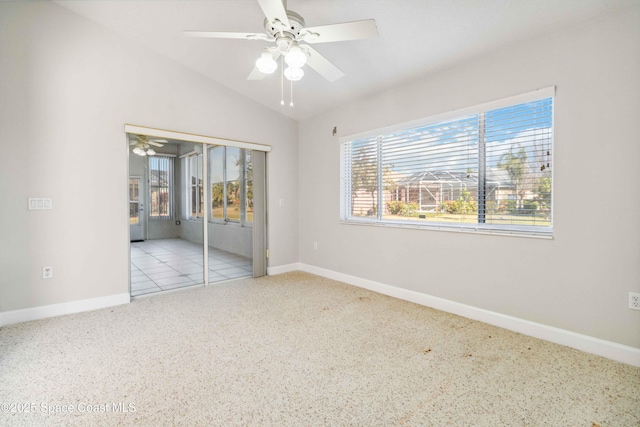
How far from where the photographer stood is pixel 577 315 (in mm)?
2434

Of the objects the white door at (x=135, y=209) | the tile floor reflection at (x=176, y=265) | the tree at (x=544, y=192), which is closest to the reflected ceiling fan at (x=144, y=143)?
the white door at (x=135, y=209)

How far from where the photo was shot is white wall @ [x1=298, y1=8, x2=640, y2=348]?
221 cm

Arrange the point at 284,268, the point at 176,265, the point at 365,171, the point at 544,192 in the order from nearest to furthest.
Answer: the point at 544,192, the point at 365,171, the point at 176,265, the point at 284,268

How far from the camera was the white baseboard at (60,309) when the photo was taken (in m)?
2.94

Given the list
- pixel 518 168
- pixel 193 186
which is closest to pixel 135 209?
pixel 193 186

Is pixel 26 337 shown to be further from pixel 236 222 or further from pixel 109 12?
pixel 109 12

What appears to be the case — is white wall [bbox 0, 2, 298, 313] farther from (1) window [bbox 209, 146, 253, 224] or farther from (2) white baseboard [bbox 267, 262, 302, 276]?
(2) white baseboard [bbox 267, 262, 302, 276]

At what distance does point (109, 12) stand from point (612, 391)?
5277 mm

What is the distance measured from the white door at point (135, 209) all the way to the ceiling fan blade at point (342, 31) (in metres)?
2.90

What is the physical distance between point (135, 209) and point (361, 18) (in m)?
3.41

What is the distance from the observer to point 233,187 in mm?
4887

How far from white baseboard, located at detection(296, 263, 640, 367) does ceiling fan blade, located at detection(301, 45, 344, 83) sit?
2.56 meters

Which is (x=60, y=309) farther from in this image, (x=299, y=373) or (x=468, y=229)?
(x=468, y=229)

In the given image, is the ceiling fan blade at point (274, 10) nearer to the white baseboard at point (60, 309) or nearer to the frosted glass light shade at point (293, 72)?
the frosted glass light shade at point (293, 72)
